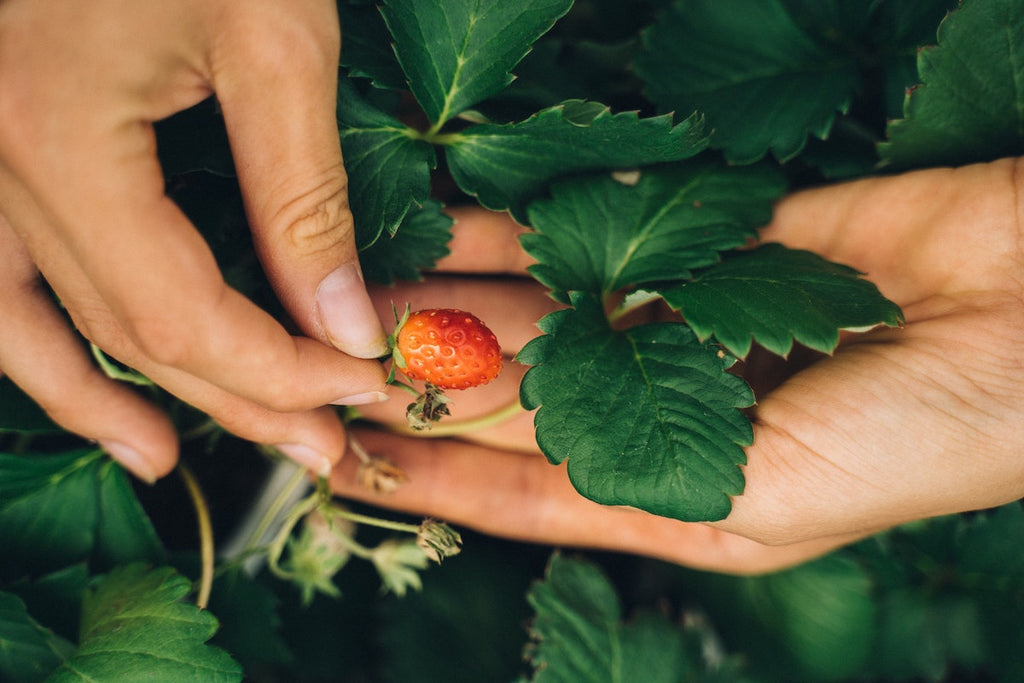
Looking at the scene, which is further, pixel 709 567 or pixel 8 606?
pixel 709 567

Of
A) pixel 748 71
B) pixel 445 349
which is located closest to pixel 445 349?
pixel 445 349

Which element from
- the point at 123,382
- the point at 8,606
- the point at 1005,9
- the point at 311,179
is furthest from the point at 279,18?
the point at 1005,9

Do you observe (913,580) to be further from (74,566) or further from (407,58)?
(74,566)

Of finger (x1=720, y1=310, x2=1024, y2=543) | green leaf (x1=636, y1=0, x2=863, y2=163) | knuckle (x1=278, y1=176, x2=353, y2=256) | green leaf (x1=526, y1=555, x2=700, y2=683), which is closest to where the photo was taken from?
knuckle (x1=278, y1=176, x2=353, y2=256)

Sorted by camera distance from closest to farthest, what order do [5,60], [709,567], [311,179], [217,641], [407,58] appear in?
[5,60] → [311,179] → [407,58] → [217,641] → [709,567]

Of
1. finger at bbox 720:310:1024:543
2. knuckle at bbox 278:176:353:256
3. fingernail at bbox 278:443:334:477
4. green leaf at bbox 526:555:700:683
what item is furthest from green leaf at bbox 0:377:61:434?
finger at bbox 720:310:1024:543

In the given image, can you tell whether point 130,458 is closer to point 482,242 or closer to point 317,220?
point 317,220

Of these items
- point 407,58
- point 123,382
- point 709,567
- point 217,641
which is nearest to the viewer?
point 407,58

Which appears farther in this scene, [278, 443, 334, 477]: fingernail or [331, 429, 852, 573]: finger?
[331, 429, 852, 573]: finger

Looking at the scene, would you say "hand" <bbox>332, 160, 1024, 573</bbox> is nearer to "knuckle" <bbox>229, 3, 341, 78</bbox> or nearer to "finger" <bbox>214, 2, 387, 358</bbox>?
"finger" <bbox>214, 2, 387, 358</bbox>
